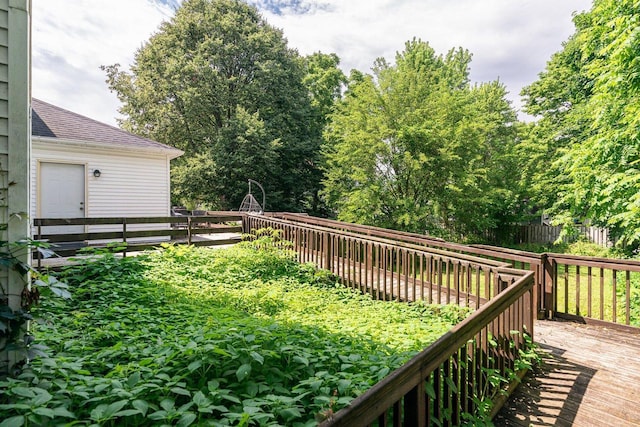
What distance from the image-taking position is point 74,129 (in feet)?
29.7

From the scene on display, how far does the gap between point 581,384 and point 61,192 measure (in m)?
10.7

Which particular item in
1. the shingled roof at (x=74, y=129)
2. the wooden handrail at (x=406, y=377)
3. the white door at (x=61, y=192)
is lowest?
the wooden handrail at (x=406, y=377)

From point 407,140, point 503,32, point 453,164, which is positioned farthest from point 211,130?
point 503,32

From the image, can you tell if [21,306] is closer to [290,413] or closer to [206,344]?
[206,344]

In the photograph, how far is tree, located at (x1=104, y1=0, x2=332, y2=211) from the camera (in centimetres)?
1680

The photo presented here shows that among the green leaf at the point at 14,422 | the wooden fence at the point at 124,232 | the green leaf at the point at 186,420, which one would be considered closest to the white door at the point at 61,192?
the wooden fence at the point at 124,232

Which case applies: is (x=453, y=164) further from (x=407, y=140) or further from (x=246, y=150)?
(x=246, y=150)

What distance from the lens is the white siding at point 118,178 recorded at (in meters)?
8.20

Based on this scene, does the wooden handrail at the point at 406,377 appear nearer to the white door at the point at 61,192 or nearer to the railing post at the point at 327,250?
the railing post at the point at 327,250

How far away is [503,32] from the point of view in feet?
29.3

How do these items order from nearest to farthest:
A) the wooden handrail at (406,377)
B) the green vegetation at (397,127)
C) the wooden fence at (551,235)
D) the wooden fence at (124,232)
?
the wooden handrail at (406,377) → the green vegetation at (397,127) → the wooden fence at (124,232) → the wooden fence at (551,235)

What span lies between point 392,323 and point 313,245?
2.95 meters

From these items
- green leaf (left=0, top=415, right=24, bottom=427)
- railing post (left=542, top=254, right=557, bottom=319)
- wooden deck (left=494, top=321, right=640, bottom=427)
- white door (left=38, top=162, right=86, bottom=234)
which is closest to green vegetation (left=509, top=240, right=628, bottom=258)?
railing post (left=542, top=254, right=557, bottom=319)

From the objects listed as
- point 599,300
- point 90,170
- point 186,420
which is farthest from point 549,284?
point 90,170
